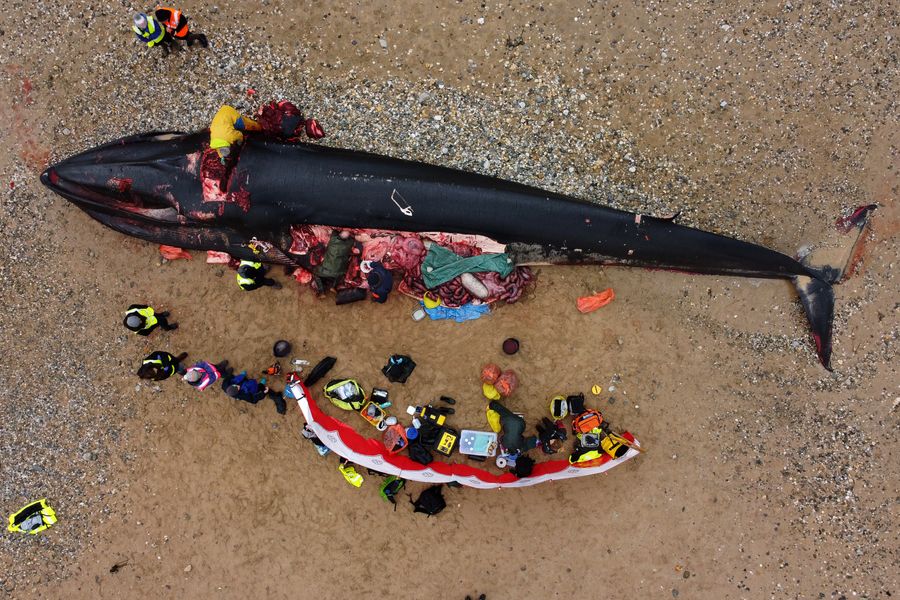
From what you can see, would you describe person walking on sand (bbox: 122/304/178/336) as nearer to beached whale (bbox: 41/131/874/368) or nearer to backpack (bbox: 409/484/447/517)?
beached whale (bbox: 41/131/874/368)

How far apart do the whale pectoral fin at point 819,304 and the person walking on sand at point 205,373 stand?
809 cm

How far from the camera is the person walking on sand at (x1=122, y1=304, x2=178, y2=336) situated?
667 cm

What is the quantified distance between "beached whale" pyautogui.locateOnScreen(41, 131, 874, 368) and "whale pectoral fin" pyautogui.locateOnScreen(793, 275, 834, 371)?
0.01 m

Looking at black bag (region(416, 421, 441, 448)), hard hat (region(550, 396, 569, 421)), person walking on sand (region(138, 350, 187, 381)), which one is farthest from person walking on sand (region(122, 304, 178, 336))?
hard hat (region(550, 396, 569, 421))

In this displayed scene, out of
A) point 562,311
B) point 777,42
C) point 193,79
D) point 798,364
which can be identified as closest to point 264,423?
point 562,311

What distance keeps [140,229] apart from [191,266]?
0.82 meters

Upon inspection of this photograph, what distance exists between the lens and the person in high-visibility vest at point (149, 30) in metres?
6.50

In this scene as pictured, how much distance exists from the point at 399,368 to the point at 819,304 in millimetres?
5837

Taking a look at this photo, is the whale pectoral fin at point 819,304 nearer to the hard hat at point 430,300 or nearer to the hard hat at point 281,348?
the hard hat at point 430,300

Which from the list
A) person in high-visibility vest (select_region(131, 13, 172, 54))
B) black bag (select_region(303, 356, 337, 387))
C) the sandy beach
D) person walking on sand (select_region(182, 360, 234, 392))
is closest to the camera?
person in high-visibility vest (select_region(131, 13, 172, 54))

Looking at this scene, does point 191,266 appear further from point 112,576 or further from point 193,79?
point 112,576

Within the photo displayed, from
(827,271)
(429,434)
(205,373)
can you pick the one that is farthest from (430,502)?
(827,271)

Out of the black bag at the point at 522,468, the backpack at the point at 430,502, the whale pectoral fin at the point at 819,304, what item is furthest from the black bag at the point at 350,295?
the whale pectoral fin at the point at 819,304

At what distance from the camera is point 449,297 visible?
279 inches
